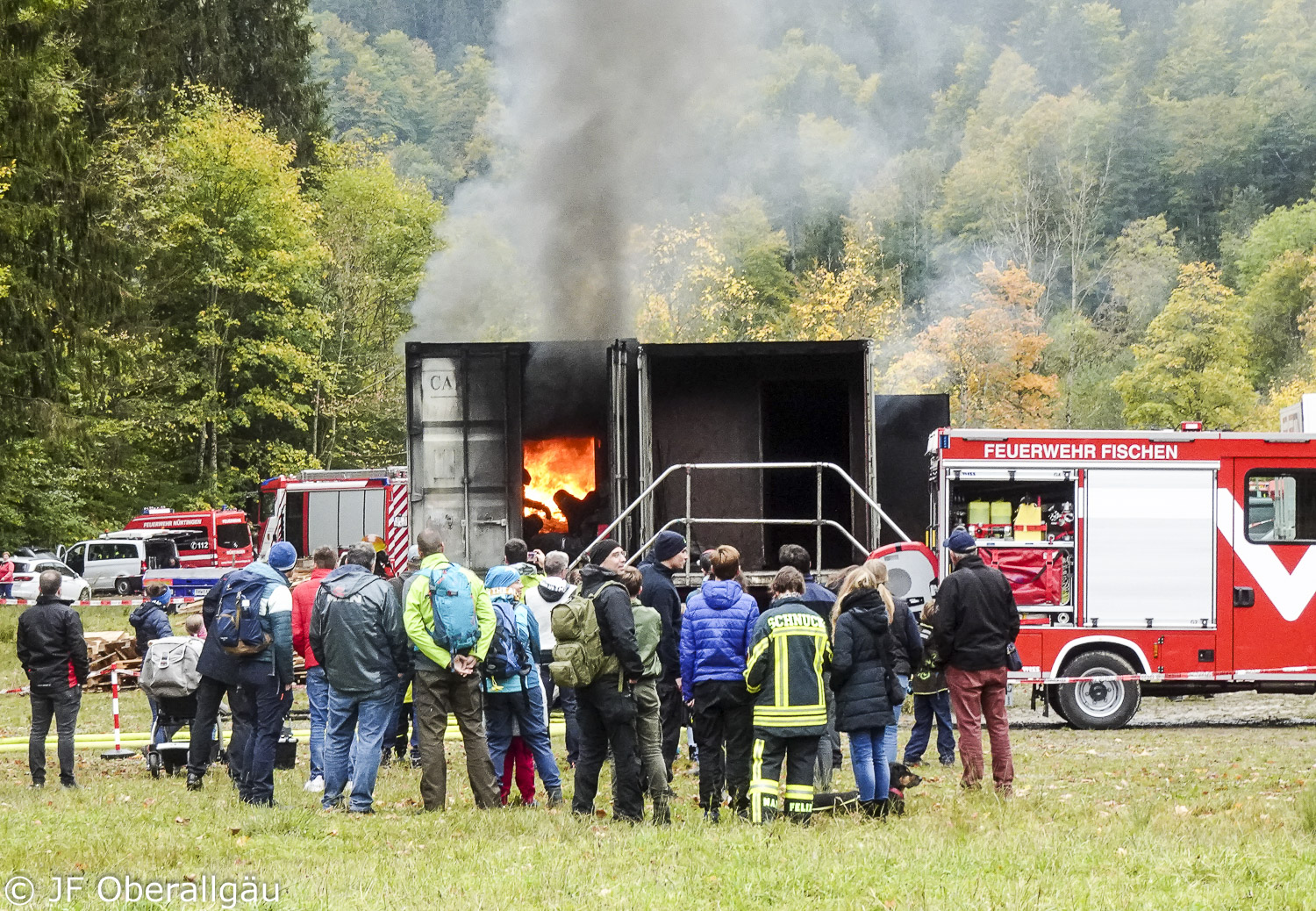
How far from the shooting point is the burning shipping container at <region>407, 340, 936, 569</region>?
14.8 m

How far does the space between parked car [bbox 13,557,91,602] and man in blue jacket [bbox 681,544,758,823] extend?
3328 cm

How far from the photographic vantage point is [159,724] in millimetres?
11398

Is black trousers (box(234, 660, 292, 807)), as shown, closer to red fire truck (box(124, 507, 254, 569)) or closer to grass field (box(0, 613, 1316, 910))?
grass field (box(0, 613, 1316, 910))

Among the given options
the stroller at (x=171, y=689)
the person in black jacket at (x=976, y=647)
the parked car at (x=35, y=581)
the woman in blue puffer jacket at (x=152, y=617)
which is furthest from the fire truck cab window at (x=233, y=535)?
the person in black jacket at (x=976, y=647)

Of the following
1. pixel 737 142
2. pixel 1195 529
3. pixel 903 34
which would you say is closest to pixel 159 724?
pixel 1195 529

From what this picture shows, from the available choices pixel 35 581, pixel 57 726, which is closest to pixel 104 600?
pixel 35 581

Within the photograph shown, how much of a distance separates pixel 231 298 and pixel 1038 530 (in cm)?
2778

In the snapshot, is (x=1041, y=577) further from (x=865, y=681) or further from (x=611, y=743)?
(x=611, y=743)

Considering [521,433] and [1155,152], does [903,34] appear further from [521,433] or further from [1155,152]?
[521,433]

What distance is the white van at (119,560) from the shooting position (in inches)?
1596

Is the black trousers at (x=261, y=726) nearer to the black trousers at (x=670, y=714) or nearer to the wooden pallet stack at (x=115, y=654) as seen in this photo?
the black trousers at (x=670, y=714)

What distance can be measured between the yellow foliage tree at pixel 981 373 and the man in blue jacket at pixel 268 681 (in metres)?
39.0

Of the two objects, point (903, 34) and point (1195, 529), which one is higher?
point (903, 34)

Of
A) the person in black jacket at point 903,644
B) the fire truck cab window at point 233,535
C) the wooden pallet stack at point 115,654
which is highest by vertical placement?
the fire truck cab window at point 233,535
